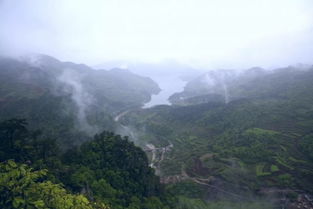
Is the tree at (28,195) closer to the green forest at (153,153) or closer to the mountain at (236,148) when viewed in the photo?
the green forest at (153,153)

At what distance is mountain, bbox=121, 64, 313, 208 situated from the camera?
6266 centimetres

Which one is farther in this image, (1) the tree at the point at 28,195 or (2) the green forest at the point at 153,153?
(2) the green forest at the point at 153,153

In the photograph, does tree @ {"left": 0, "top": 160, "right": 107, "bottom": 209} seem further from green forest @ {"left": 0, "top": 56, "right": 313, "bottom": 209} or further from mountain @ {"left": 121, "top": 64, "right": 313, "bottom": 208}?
mountain @ {"left": 121, "top": 64, "right": 313, "bottom": 208}

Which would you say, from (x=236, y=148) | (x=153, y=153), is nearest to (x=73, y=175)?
(x=153, y=153)

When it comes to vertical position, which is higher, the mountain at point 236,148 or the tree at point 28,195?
the tree at point 28,195

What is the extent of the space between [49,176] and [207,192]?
5001 cm

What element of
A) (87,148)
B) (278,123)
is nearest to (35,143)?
(87,148)

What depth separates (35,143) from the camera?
3544 centimetres

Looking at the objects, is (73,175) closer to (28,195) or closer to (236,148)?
(28,195)

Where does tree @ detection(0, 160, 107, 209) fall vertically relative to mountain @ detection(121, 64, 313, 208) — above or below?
above

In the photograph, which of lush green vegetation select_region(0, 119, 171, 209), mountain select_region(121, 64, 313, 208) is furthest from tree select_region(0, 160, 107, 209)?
mountain select_region(121, 64, 313, 208)

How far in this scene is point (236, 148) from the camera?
87375 mm

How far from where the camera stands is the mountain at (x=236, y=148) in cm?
6266

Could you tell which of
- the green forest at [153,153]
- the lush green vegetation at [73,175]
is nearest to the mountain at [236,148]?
the green forest at [153,153]
